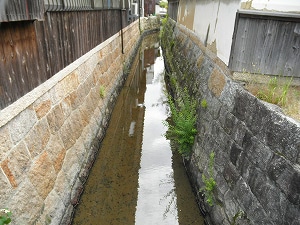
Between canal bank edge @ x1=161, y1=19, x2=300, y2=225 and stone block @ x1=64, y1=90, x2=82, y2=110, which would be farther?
stone block @ x1=64, y1=90, x2=82, y2=110

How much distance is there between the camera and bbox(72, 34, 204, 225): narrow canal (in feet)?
17.3

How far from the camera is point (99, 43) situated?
8.55 metres

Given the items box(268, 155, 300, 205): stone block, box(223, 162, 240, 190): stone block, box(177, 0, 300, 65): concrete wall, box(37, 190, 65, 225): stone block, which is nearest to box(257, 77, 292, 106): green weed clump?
box(268, 155, 300, 205): stone block

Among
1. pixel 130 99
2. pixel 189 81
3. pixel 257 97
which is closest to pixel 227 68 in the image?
pixel 257 97

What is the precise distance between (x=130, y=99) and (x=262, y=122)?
27.8ft

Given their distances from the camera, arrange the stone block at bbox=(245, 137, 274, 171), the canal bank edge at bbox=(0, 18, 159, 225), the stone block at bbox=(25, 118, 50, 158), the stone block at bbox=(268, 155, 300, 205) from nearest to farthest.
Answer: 1. the stone block at bbox=(268, 155, 300, 205)
2. the canal bank edge at bbox=(0, 18, 159, 225)
3. the stone block at bbox=(245, 137, 274, 171)
4. the stone block at bbox=(25, 118, 50, 158)

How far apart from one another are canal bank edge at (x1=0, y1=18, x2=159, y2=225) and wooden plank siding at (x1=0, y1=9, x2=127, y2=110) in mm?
176

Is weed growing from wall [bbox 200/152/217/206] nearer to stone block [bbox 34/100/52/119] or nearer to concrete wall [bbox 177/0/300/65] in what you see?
concrete wall [bbox 177/0/300/65]

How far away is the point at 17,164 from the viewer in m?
3.44

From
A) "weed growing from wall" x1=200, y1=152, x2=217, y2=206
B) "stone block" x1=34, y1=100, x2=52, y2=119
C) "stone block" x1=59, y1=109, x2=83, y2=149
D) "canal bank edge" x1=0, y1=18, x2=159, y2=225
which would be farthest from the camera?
"stone block" x1=59, y1=109, x2=83, y2=149

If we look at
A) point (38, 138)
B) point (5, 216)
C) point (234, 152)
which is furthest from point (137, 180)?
point (5, 216)

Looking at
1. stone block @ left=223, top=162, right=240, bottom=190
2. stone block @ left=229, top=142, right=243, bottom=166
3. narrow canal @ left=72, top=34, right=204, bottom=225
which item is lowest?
narrow canal @ left=72, top=34, right=204, bottom=225

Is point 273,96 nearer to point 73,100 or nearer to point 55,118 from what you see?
point 55,118

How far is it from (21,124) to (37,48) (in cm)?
132
